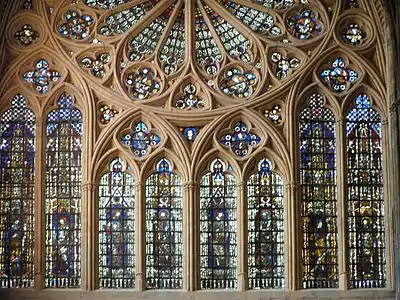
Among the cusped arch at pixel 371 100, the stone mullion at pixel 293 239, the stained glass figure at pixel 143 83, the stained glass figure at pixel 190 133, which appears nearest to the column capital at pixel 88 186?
the stained glass figure at pixel 143 83

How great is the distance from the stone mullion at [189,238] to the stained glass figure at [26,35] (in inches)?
168

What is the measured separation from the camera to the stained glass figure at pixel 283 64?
22.9 m

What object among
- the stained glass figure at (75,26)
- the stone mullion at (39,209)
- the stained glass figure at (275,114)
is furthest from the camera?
the stained glass figure at (75,26)

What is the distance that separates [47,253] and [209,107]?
4202 millimetres

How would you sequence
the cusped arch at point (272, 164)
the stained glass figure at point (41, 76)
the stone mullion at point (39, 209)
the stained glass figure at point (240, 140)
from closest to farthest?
1. the stone mullion at point (39, 209)
2. the cusped arch at point (272, 164)
3. the stained glass figure at point (240, 140)
4. the stained glass figure at point (41, 76)

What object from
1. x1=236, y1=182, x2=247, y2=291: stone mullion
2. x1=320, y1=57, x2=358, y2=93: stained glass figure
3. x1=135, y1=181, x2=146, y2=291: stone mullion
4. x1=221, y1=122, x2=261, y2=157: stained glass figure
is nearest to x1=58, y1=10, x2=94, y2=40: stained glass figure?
x1=135, y1=181, x2=146, y2=291: stone mullion

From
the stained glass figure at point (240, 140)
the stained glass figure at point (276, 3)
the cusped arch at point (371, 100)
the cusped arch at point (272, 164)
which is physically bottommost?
the cusped arch at point (272, 164)

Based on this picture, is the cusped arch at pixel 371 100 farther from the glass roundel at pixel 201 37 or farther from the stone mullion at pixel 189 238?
the stone mullion at pixel 189 238

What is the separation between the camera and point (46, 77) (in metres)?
23.0

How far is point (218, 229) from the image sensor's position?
2242 centimetres

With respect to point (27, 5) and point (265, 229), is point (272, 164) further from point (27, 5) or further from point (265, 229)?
point (27, 5)

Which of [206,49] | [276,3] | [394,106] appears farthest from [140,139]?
[394,106]

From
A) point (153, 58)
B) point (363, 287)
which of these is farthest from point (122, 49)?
point (363, 287)

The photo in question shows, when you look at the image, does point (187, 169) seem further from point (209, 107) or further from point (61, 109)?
point (61, 109)
